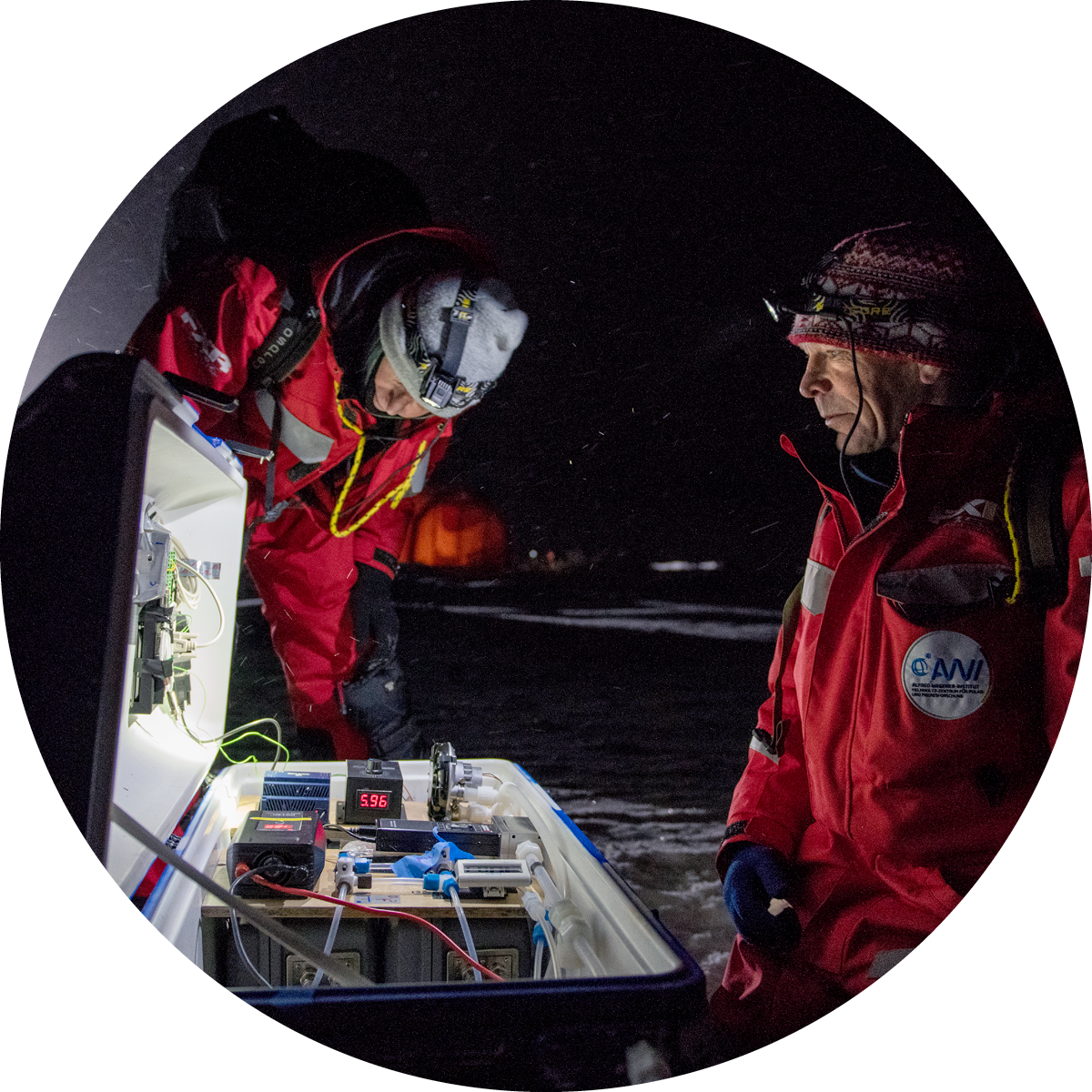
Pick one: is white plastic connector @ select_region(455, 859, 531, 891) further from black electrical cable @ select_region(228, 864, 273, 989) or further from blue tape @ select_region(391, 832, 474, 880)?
black electrical cable @ select_region(228, 864, 273, 989)

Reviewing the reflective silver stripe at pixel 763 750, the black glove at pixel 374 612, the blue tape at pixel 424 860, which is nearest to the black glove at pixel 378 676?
the black glove at pixel 374 612

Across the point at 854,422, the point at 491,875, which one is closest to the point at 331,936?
the point at 491,875

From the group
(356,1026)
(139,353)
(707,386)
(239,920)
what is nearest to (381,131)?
(139,353)

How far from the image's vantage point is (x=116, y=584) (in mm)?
1736

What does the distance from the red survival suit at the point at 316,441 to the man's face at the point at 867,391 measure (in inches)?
26.7

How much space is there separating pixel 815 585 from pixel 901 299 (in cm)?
57

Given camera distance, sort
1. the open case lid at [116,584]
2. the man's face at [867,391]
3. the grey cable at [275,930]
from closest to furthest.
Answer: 1. the open case lid at [116,584]
2. the grey cable at [275,930]
3. the man's face at [867,391]


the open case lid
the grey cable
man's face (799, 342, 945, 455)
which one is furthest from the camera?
man's face (799, 342, 945, 455)

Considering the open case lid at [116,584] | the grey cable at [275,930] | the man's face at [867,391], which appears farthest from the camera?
the man's face at [867,391]

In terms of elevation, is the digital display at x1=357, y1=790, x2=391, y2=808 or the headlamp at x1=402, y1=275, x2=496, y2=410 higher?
the headlamp at x1=402, y1=275, x2=496, y2=410

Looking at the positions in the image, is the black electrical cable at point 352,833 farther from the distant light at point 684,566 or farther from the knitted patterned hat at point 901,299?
the knitted patterned hat at point 901,299

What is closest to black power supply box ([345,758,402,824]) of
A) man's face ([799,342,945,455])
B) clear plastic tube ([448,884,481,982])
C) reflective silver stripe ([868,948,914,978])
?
clear plastic tube ([448,884,481,982])

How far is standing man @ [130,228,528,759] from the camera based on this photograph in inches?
77.2

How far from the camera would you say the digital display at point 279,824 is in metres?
1.94
